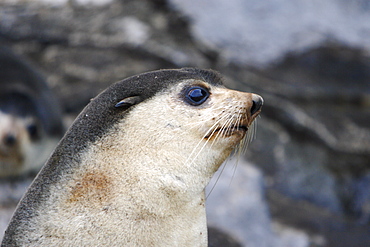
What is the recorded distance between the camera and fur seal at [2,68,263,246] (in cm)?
263

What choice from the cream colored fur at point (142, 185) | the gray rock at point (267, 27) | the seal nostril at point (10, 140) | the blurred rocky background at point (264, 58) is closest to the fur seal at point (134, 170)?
the cream colored fur at point (142, 185)

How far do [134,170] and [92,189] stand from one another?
0.84 ft

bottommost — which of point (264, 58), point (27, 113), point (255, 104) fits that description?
point (255, 104)

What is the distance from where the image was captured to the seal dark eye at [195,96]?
2940 millimetres

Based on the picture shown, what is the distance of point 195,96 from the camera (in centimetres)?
295

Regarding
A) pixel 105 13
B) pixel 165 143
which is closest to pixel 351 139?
pixel 105 13

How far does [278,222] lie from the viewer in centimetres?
629

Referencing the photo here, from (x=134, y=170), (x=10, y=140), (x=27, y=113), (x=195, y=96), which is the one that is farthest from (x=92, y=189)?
(x=27, y=113)

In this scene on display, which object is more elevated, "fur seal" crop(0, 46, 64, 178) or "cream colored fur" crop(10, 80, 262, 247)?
"fur seal" crop(0, 46, 64, 178)

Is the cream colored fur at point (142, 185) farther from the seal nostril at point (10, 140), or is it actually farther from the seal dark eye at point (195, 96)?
the seal nostril at point (10, 140)

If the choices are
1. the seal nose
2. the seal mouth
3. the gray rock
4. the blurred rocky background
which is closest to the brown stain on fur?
the seal mouth

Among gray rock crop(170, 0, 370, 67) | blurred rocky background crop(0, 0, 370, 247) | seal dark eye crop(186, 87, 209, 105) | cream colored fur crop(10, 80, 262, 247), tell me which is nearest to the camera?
cream colored fur crop(10, 80, 262, 247)

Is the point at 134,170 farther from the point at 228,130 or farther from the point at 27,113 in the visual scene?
the point at 27,113

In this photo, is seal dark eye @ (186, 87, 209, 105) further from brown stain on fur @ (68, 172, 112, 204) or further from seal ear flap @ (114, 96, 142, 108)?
brown stain on fur @ (68, 172, 112, 204)
